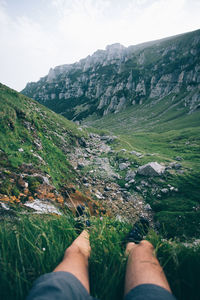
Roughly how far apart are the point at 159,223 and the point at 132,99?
532 ft

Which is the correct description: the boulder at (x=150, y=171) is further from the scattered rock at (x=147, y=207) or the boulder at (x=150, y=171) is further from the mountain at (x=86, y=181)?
the scattered rock at (x=147, y=207)

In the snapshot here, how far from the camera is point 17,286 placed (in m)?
1.41

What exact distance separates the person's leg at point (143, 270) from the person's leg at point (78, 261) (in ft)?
1.72

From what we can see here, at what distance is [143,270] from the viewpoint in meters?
1.82

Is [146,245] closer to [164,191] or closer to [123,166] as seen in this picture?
[164,191]

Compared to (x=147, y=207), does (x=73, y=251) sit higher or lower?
higher

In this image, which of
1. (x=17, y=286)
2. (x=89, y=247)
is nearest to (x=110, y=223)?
(x=89, y=247)

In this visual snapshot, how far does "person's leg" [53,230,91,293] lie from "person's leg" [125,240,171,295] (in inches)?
20.7

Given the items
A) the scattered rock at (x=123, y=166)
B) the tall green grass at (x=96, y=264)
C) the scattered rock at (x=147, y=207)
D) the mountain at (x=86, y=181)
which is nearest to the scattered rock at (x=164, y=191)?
the mountain at (x=86, y=181)

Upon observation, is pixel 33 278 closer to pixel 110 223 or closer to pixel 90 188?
pixel 110 223

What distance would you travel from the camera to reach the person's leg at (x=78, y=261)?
1.79 m

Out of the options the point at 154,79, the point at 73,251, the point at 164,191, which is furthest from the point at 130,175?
the point at 154,79

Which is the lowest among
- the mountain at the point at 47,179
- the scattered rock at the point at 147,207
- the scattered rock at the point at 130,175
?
the scattered rock at the point at 147,207

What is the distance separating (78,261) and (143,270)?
84 cm
